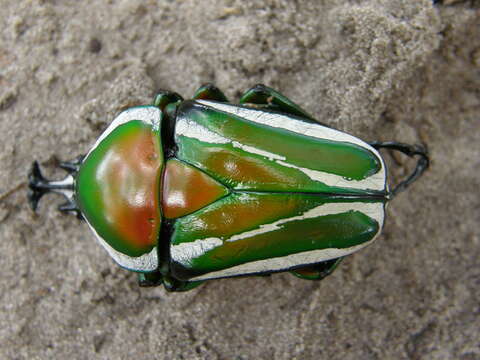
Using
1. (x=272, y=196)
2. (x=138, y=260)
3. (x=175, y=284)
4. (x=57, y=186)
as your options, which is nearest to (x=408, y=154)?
(x=272, y=196)

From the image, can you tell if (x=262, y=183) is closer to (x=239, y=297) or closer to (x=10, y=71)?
(x=239, y=297)

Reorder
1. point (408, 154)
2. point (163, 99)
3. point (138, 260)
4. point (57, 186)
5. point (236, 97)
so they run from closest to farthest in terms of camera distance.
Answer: point (138, 260), point (163, 99), point (408, 154), point (57, 186), point (236, 97)

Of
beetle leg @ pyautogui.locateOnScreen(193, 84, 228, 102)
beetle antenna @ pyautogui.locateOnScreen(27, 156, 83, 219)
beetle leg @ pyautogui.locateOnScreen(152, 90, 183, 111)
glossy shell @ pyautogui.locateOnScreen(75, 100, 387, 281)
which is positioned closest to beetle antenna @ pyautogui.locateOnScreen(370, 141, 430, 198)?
glossy shell @ pyautogui.locateOnScreen(75, 100, 387, 281)

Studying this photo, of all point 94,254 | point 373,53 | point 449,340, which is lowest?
point 449,340

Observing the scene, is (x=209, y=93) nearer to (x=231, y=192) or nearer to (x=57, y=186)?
(x=231, y=192)

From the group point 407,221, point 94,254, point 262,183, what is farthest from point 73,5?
point 407,221

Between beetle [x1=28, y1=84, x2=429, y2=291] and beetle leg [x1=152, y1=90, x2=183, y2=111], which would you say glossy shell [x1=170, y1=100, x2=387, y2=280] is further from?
beetle leg [x1=152, y1=90, x2=183, y2=111]
